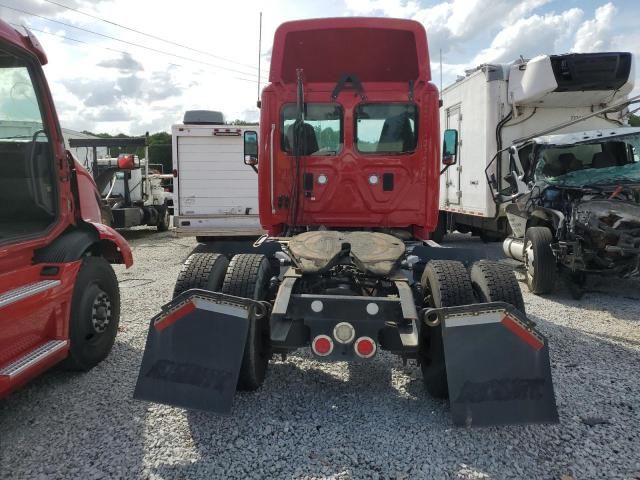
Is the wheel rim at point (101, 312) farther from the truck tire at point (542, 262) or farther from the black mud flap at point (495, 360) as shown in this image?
the truck tire at point (542, 262)

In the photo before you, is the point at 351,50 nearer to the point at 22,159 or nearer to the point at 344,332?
the point at 22,159

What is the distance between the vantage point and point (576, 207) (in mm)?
6656

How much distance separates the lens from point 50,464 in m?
2.84

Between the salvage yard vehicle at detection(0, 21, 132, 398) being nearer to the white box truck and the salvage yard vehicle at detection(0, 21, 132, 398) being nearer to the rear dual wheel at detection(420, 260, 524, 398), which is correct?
the rear dual wheel at detection(420, 260, 524, 398)

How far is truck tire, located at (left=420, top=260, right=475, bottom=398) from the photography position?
3.30 metres

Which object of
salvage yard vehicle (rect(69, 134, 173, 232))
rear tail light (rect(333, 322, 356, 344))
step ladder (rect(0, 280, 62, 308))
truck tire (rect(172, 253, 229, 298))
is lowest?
rear tail light (rect(333, 322, 356, 344))

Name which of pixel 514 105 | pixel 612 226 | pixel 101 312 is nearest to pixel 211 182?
pixel 514 105

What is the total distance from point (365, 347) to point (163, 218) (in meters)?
14.7

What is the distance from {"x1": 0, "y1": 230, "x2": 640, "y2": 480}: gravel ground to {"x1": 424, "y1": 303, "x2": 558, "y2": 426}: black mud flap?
335 mm

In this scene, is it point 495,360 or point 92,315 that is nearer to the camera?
point 495,360

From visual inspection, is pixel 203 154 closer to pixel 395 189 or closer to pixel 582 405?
pixel 395 189

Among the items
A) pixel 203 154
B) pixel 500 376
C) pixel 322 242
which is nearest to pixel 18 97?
pixel 322 242

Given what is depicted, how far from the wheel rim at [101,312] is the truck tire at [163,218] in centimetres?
1233

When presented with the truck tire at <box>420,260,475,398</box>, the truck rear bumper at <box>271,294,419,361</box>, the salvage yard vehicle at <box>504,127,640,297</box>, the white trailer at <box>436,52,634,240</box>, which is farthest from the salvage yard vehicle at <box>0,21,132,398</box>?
the white trailer at <box>436,52,634,240</box>
